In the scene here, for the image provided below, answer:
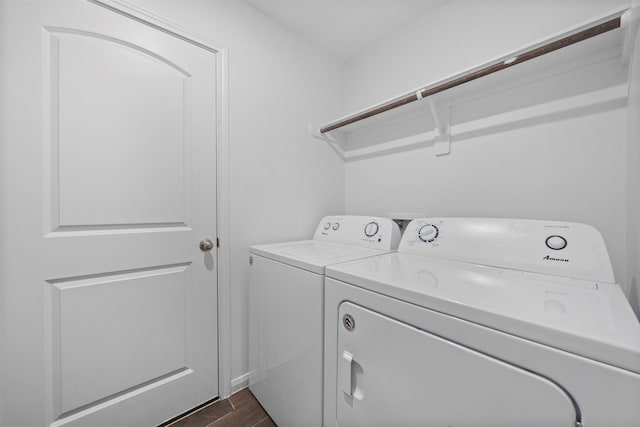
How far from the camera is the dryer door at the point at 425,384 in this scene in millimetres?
511

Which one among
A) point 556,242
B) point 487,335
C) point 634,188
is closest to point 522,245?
point 556,242

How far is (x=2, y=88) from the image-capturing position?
929 millimetres

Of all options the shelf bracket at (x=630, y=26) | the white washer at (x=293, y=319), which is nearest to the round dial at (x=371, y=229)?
the white washer at (x=293, y=319)

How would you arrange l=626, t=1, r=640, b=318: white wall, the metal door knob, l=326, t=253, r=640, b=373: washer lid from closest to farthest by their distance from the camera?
l=326, t=253, r=640, b=373: washer lid, l=626, t=1, r=640, b=318: white wall, the metal door knob

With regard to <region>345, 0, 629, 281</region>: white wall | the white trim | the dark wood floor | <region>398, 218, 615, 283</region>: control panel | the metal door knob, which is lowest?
the dark wood floor

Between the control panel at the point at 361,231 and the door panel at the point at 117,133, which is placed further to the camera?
the control panel at the point at 361,231

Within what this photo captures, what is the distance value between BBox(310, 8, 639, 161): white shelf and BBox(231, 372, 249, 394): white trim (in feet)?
5.82

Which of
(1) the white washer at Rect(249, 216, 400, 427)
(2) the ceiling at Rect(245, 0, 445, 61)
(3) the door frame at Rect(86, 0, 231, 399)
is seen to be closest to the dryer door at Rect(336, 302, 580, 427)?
(1) the white washer at Rect(249, 216, 400, 427)

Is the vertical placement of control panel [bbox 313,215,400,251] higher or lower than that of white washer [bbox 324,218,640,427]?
higher

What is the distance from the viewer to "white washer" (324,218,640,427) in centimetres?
46

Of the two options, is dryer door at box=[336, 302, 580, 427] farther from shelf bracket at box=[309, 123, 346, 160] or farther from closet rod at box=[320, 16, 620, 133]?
shelf bracket at box=[309, 123, 346, 160]

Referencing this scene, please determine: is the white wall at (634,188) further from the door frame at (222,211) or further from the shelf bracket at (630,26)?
the door frame at (222,211)

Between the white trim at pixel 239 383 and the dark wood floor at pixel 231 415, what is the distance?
44 mm

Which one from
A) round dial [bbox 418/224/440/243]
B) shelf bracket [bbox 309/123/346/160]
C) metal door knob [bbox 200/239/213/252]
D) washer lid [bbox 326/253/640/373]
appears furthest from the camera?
shelf bracket [bbox 309/123/346/160]
